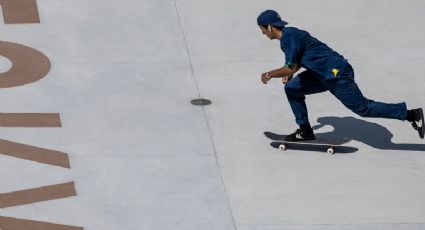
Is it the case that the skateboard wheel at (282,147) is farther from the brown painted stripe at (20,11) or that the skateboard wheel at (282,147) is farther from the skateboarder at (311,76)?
the brown painted stripe at (20,11)

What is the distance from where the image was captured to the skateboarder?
11.5m

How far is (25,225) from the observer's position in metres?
10.4

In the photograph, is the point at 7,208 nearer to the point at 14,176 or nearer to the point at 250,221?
the point at 14,176

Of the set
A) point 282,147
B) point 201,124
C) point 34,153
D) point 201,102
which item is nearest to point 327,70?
point 282,147

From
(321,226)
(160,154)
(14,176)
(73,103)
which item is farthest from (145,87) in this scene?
(321,226)

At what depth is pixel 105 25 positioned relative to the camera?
15523 millimetres

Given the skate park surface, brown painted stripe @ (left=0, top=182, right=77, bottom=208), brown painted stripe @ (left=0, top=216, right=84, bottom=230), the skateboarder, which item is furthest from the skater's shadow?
brown painted stripe @ (left=0, top=216, right=84, bottom=230)

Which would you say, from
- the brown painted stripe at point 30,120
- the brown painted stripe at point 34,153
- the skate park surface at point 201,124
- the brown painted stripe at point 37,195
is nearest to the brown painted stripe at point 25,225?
the skate park surface at point 201,124

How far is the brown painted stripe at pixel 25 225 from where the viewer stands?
33.8 feet

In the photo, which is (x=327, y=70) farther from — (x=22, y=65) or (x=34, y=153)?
(x=22, y=65)

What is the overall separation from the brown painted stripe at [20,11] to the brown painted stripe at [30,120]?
312cm

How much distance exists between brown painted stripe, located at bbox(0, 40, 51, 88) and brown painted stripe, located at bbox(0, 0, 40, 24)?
0.91 metres

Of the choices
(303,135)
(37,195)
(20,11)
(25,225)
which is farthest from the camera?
(20,11)

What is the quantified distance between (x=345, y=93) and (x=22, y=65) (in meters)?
4.69
